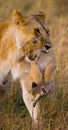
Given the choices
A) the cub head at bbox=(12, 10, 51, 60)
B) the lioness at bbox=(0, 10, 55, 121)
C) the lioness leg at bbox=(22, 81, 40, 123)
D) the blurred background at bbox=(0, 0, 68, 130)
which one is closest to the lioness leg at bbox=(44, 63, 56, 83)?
the lioness at bbox=(0, 10, 55, 121)

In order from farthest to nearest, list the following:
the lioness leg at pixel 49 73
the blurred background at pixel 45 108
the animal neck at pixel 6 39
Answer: the blurred background at pixel 45 108, the animal neck at pixel 6 39, the lioness leg at pixel 49 73

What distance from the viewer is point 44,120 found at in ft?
14.9

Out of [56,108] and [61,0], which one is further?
[61,0]

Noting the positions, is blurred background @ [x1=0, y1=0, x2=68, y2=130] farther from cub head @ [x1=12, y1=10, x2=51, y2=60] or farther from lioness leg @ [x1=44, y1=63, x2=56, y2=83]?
cub head @ [x1=12, y1=10, x2=51, y2=60]

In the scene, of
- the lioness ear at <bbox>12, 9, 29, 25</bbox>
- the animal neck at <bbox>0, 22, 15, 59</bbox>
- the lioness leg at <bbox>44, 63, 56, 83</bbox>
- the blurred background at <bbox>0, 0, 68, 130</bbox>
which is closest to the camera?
the lioness leg at <bbox>44, 63, 56, 83</bbox>

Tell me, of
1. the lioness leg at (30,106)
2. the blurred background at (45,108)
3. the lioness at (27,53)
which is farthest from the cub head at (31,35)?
the blurred background at (45,108)

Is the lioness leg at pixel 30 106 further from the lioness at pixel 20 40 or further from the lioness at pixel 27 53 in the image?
the lioness at pixel 20 40

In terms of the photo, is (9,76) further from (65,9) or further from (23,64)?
(65,9)

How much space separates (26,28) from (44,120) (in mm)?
825

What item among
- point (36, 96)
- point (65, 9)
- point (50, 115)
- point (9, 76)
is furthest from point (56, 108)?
point (65, 9)

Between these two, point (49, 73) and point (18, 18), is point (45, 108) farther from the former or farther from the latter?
point (18, 18)

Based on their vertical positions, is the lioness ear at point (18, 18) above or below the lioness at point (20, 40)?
above

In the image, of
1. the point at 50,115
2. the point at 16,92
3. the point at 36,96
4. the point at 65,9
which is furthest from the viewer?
the point at 65,9

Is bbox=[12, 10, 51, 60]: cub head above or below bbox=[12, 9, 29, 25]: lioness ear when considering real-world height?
below
